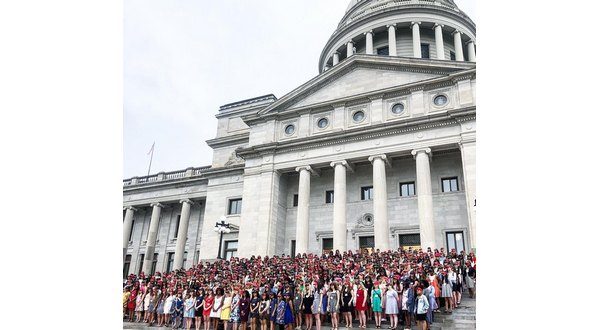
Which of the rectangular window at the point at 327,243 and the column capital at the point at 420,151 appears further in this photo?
the rectangular window at the point at 327,243

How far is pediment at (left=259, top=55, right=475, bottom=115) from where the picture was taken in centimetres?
2647

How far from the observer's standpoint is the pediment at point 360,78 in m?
26.5

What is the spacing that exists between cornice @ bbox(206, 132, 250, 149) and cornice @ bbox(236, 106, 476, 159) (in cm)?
671

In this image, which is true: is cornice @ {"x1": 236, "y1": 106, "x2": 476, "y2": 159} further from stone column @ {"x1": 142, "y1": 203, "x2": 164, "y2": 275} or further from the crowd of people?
stone column @ {"x1": 142, "y1": 203, "x2": 164, "y2": 275}

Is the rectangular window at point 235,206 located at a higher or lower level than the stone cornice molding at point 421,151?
lower

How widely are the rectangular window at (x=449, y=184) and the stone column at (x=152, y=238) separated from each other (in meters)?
26.4

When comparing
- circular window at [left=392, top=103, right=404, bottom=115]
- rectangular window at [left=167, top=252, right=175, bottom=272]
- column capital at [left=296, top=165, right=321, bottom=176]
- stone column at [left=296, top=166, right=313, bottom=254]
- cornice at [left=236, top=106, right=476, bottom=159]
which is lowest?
rectangular window at [left=167, top=252, right=175, bottom=272]

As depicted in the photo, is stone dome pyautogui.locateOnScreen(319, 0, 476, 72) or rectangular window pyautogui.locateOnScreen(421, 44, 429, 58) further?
rectangular window pyautogui.locateOnScreen(421, 44, 429, 58)

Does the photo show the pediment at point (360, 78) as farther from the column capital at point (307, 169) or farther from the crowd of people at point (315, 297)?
the crowd of people at point (315, 297)

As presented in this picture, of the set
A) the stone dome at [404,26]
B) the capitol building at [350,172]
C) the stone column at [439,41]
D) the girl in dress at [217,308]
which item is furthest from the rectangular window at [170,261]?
the stone column at [439,41]

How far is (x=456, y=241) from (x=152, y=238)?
88.4ft

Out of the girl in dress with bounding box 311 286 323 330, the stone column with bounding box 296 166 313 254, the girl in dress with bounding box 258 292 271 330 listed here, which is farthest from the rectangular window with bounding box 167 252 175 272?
the girl in dress with bounding box 311 286 323 330

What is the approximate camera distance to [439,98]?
25.2 meters
